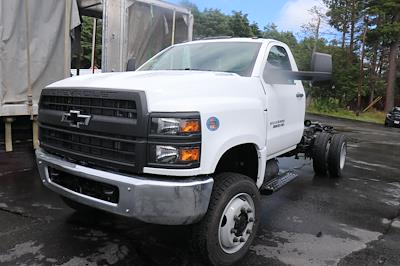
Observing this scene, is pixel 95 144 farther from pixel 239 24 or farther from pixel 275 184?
pixel 239 24

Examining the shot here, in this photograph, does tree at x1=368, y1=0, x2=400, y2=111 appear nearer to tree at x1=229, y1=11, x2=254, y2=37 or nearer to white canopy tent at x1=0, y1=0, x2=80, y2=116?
tree at x1=229, y1=11, x2=254, y2=37

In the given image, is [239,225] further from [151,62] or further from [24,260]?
[151,62]

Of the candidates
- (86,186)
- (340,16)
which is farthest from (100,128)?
(340,16)

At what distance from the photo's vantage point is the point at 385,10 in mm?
33000

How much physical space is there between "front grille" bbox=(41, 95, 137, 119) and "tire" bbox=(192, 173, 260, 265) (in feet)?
3.24

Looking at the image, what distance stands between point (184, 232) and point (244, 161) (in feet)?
3.25

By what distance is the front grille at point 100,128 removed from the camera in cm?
316

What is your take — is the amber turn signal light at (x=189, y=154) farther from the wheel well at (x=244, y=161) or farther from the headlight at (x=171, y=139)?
the wheel well at (x=244, y=161)

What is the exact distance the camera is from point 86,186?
3516 mm

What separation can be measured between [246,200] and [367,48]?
127 ft

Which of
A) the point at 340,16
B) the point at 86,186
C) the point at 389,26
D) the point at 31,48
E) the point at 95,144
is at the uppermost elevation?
the point at 340,16

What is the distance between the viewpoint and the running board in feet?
15.0

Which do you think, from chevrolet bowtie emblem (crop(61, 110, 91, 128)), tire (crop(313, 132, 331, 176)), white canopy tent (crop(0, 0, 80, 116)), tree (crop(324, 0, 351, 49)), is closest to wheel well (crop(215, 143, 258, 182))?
chevrolet bowtie emblem (crop(61, 110, 91, 128))

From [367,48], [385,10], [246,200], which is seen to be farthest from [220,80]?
[367,48]
